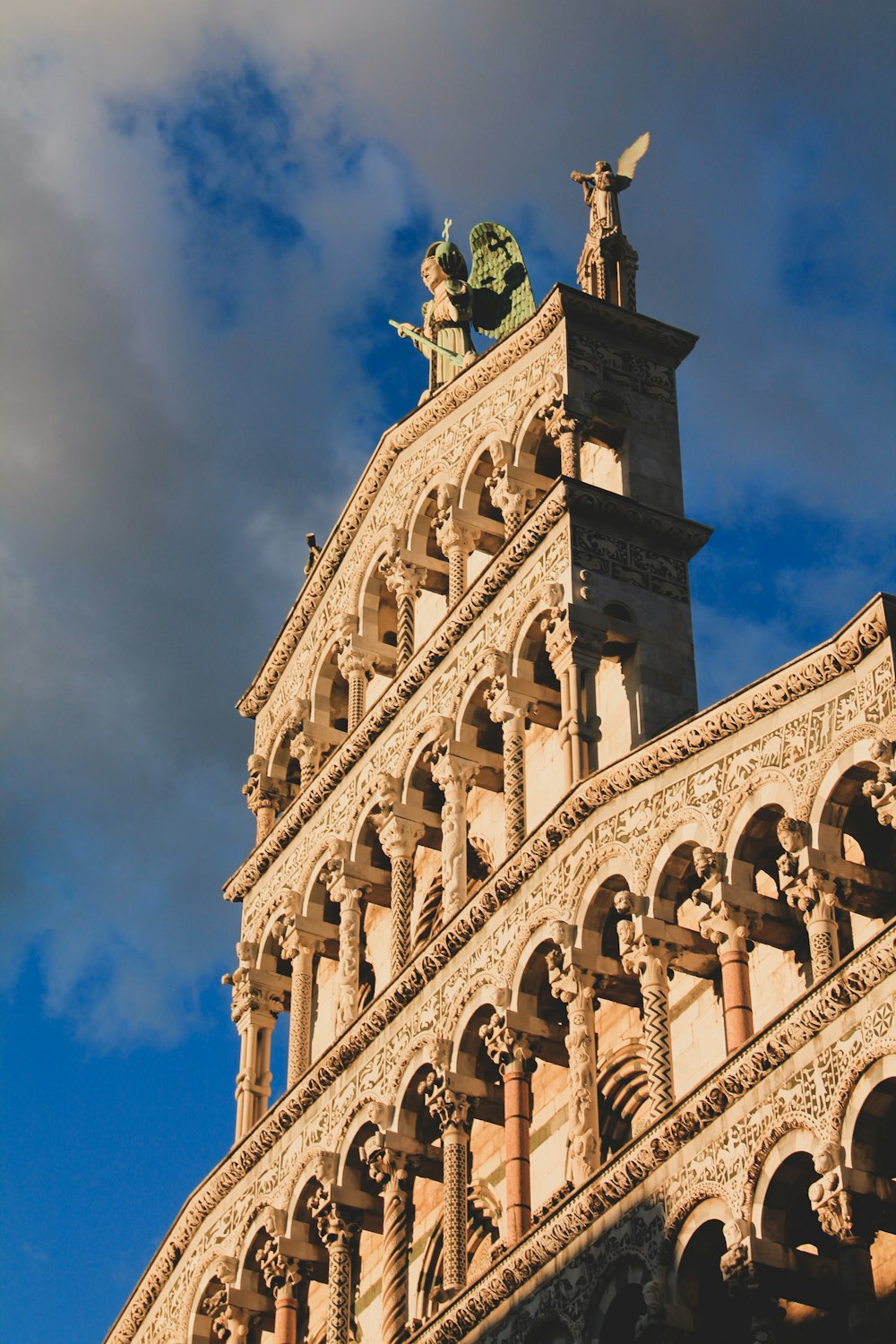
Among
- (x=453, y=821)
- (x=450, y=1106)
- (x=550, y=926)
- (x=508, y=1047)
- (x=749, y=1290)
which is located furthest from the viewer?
(x=453, y=821)

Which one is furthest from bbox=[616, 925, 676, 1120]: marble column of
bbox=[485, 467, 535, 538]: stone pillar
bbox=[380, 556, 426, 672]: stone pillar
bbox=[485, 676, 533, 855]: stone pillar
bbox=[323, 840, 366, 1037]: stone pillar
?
bbox=[380, 556, 426, 672]: stone pillar

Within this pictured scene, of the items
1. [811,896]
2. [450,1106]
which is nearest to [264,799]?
[450,1106]

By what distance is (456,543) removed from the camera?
34062 mm

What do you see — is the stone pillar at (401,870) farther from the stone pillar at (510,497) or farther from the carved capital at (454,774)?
the stone pillar at (510,497)

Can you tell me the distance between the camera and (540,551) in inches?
1219

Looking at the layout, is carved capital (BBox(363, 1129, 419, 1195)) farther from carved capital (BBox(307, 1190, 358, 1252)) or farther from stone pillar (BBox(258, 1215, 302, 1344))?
stone pillar (BBox(258, 1215, 302, 1344))

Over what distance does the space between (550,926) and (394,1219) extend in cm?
392

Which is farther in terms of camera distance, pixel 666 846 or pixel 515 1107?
pixel 515 1107

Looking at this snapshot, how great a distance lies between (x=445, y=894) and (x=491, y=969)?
2424 mm

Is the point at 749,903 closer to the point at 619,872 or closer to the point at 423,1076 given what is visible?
the point at 619,872

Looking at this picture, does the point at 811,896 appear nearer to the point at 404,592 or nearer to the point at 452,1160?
the point at 452,1160

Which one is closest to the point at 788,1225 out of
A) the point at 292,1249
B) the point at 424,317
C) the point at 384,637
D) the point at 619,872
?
the point at 619,872

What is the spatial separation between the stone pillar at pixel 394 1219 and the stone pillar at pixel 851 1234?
26.2ft

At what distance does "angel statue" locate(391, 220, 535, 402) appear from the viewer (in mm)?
39000
